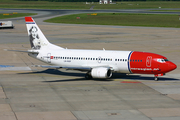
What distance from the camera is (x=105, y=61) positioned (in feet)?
149

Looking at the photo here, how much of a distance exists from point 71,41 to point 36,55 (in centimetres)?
3820

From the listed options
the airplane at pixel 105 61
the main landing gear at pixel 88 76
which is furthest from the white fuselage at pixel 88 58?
the main landing gear at pixel 88 76

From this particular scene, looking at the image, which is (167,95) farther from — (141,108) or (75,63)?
(75,63)

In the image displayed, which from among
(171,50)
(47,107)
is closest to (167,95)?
(47,107)

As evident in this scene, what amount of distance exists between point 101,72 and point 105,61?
246 cm

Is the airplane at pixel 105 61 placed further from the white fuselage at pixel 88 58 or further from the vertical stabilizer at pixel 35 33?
the vertical stabilizer at pixel 35 33

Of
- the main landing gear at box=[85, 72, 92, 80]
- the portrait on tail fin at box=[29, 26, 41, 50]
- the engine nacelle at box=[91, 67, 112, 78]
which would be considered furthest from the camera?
the portrait on tail fin at box=[29, 26, 41, 50]

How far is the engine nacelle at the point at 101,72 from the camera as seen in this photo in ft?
143

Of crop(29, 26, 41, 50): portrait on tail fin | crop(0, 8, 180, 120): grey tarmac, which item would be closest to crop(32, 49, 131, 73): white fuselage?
crop(0, 8, 180, 120): grey tarmac

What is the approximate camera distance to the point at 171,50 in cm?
7244

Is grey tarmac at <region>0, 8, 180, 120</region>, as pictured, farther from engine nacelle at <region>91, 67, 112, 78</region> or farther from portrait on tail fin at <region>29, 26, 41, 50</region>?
portrait on tail fin at <region>29, 26, 41, 50</region>

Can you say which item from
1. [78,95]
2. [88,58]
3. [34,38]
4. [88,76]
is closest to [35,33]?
[34,38]

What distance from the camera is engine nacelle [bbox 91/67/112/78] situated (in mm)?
43522

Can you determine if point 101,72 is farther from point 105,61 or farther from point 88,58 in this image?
point 88,58
